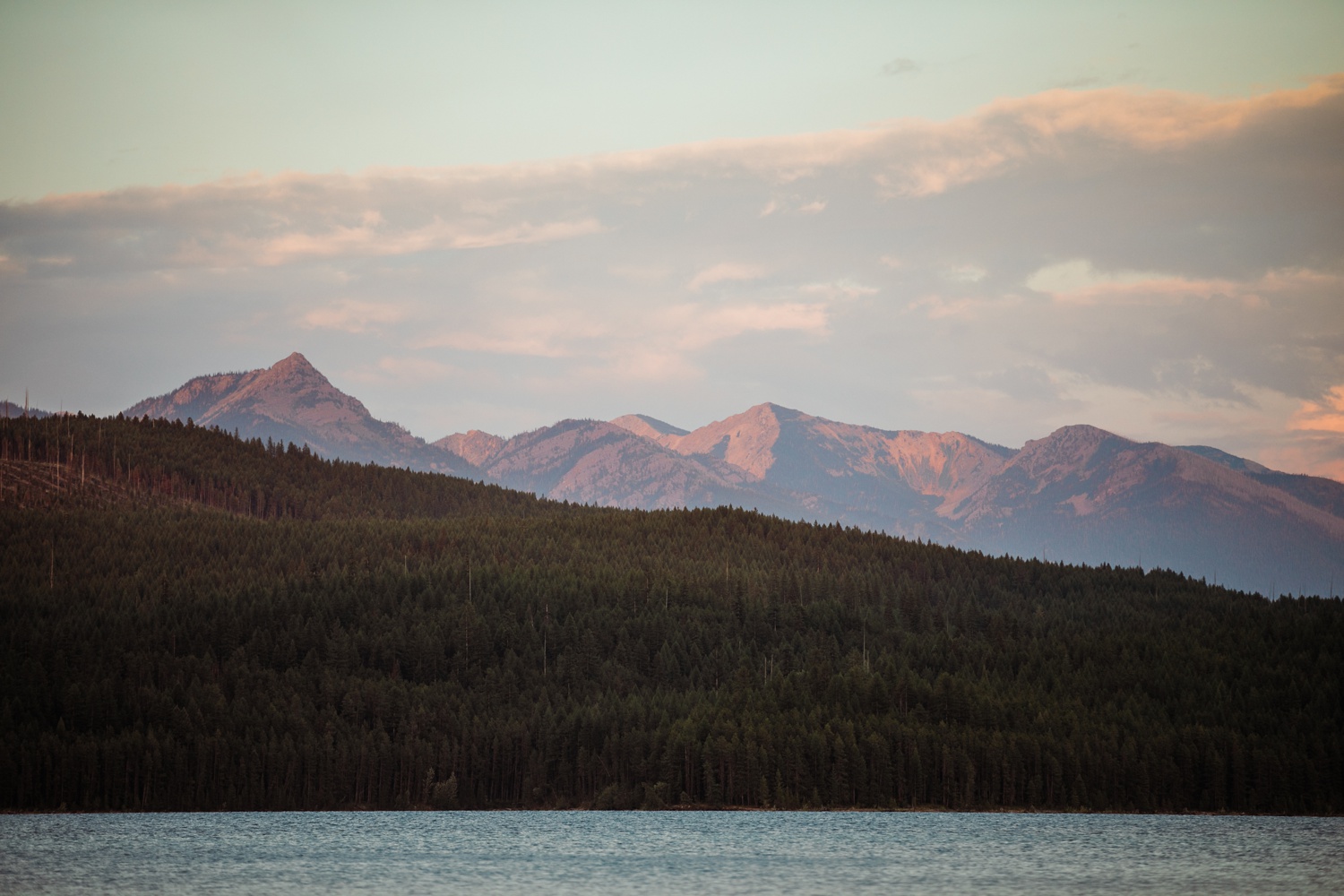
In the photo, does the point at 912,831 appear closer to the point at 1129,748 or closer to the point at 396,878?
the point at 1129,748

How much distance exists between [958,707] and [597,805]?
52661mm

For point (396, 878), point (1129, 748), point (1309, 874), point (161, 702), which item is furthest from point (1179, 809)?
point (161, 702)

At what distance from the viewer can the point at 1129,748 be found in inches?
7121

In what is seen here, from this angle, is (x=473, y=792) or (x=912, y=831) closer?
(x=912, y=831)

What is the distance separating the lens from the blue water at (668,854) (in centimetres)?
10812

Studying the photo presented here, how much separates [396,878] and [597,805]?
7107 centimetres

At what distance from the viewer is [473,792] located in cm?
18850

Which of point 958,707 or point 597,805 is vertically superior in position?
point 958,707

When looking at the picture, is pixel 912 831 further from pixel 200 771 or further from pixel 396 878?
pixel 200 771

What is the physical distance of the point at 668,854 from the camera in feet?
428

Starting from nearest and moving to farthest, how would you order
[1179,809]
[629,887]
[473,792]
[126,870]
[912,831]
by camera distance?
[629,887] → [126,870] → [912,831] → [1179,809] → [473,792]

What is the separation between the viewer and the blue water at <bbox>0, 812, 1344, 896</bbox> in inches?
4257

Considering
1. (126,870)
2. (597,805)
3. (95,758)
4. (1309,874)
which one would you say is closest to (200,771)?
(95,758)

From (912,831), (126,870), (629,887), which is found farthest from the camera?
(912,831)
